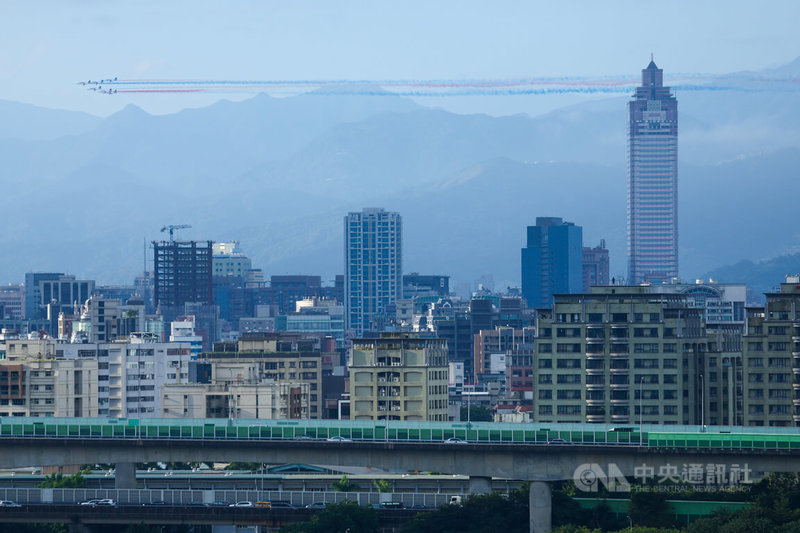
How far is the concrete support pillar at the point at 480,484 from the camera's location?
127188 mm

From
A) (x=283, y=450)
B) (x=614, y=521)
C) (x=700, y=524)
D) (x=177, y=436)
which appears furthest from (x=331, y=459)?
(x=700, y=524)

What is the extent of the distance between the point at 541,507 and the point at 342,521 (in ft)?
43.0

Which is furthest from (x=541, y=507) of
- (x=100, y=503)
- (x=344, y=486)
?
(x=100, y=503)

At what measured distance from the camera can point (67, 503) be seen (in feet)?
428

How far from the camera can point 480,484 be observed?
127m

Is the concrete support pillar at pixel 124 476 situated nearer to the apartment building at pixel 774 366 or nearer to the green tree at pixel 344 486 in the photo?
the green tree at pixel 344 486

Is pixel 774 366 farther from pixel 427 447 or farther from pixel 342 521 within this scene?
pixel 342 521

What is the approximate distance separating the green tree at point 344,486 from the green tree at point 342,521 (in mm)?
19353

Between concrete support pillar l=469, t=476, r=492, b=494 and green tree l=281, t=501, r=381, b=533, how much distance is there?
24.4 ft

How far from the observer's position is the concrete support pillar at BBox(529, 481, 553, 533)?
120 metres

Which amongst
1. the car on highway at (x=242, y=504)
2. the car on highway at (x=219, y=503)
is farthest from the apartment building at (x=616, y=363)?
the car on highway at (x=219, y=503)

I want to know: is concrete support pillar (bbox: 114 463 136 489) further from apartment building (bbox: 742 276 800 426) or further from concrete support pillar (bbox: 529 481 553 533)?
apartment building (bbox: 742 276 800 426)

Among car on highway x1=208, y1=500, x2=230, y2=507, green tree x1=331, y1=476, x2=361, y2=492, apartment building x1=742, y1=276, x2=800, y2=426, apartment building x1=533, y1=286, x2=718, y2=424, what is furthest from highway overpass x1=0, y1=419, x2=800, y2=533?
apartment building x1=533, y1=286, x2=718, y2=424

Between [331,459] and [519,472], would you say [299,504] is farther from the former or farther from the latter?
[519,472]
